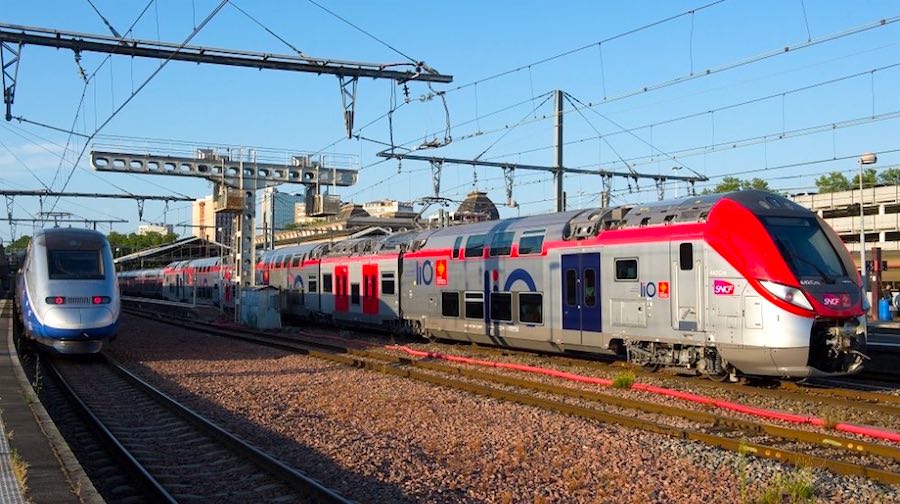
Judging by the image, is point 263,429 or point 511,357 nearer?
point 263,429

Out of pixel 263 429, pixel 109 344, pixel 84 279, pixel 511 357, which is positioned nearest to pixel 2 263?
pixel 109 344

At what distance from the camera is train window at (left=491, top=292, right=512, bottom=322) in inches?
748

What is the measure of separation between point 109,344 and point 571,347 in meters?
14.4

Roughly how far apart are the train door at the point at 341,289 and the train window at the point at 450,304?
7206mm

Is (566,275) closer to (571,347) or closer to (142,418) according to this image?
(571,347)

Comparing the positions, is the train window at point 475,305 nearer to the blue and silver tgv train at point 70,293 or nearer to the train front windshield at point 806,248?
the train front windshield at point 806,248

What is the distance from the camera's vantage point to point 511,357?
19.2 metres

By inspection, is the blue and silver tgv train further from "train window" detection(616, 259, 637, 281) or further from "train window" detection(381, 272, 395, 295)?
"train window" detection(616, 259, 637, 281)

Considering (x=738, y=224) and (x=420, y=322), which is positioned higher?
(x=738, y=224)

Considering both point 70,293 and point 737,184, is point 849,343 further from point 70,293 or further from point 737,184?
point 737,184

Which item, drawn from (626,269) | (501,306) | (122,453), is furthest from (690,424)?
(501,306)

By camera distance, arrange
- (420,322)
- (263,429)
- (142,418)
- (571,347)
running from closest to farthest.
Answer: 1. (263,429)
2. (142,418)
3. (571,347)
4. (420,322)

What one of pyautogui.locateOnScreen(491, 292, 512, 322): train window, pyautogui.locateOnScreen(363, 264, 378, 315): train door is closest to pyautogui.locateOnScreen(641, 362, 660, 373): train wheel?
pyautogui.locateOnScreen(491, 292, 512, 322): train window

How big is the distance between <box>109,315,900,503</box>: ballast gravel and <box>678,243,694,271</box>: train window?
13.0ft
